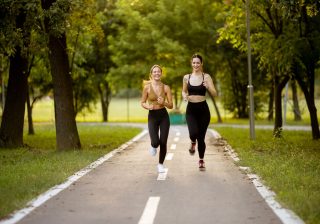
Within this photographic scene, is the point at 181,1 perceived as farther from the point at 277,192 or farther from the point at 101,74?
the point at 277,192

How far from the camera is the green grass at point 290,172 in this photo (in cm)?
684

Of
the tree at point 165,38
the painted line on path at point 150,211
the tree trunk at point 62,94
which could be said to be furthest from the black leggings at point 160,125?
the tree at point 165,38

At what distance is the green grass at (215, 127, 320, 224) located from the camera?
684 centimetres

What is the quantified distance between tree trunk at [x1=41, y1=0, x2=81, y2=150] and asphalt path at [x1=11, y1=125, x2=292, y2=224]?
3478mm

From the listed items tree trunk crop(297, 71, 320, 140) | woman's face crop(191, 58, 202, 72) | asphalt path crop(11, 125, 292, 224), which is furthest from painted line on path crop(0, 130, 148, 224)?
tree trunk crop(297, 71, 320, 140)

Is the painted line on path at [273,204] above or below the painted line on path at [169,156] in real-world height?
above

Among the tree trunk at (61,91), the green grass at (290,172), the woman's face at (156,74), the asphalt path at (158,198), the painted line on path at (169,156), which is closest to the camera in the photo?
the asphalt path at (158,198)

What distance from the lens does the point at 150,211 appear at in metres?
6.82

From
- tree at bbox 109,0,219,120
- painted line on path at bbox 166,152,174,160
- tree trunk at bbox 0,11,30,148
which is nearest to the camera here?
painted line on path at bbox 166,152,174,160

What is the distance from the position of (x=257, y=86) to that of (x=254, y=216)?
34.8 meters

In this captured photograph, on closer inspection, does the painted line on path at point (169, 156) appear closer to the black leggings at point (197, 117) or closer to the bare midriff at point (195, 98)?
the black leggings at point (197, 117)

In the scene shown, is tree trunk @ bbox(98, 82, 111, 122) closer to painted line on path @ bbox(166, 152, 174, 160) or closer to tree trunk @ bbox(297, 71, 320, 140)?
tree trunk @ bbox(297, 71, 320, 140)

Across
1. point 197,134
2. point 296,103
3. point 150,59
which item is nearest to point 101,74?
point 150,59

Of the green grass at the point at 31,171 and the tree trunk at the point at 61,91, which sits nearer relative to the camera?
the green grass at the point at 31,171
